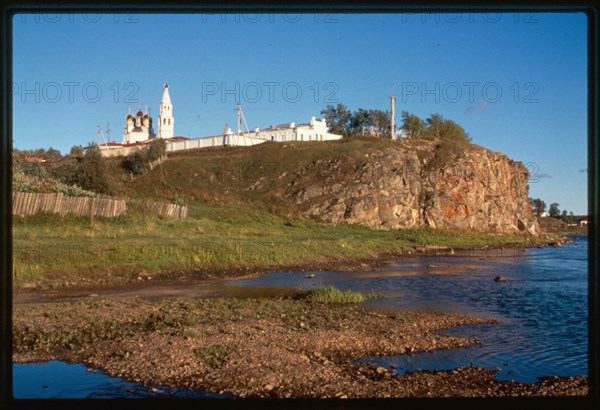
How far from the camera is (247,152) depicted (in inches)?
2520

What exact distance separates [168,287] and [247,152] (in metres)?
45.3

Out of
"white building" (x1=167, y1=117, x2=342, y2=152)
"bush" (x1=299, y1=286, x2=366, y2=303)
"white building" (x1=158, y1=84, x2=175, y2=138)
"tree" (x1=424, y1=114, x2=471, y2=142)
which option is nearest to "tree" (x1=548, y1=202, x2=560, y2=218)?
"tree" (x1=424, y1=114, x2=471, y2=142)

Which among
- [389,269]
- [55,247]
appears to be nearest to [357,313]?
[55,247]

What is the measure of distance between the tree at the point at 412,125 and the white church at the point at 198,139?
11.6 m

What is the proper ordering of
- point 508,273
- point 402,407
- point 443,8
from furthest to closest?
point 508,273
point 402,407
point 443,8

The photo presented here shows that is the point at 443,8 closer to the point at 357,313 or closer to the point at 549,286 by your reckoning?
the point at 357,313

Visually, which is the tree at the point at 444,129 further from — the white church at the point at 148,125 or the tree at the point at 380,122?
the white church at the point at 148,125

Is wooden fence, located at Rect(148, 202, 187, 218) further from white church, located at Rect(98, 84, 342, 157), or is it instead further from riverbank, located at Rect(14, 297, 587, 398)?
white church, located at Rect(98, 84, 342, 157)

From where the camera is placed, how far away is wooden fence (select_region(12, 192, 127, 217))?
2658cm

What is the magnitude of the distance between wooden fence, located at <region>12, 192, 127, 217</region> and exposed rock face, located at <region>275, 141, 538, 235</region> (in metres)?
22.4

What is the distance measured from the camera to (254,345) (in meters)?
10.4

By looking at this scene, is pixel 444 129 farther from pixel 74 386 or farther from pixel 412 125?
pixel 74 386

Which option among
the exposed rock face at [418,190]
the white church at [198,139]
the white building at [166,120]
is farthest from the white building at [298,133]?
the exposed rock face at [418,190]

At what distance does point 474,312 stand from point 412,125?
74.8 m
